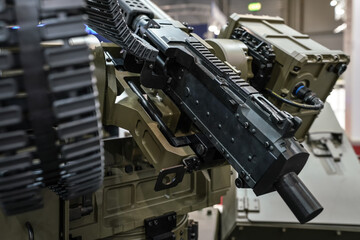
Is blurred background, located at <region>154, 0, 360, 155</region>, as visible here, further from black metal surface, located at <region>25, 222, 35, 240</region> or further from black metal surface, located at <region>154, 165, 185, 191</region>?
black metal surface, located at <region>25, 222, 35, 240</region>

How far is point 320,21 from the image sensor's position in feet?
40.1

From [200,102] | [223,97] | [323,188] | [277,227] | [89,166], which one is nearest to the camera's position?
[89,166]

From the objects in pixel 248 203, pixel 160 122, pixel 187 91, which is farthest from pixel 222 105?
pixel 248 203

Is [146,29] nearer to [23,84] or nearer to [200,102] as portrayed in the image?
[200,102]

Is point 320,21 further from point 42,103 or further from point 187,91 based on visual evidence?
point 42,103

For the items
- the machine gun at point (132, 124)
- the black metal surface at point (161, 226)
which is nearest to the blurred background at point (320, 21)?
the machine gun at point (132, 124)

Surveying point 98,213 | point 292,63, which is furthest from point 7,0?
point 292,63

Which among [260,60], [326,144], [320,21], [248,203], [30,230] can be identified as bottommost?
[320,21]

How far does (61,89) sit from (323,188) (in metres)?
2.40

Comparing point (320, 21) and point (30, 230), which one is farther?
point (320, 21)

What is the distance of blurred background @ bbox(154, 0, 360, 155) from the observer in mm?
4961

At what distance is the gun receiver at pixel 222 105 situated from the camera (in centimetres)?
119

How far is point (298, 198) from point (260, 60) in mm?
1133

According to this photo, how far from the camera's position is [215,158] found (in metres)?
1.50
